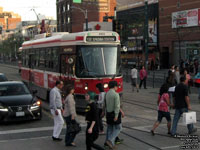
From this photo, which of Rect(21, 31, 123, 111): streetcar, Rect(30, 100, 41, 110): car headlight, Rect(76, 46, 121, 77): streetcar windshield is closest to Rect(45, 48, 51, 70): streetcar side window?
Rect(21, 31, 123, 111): streetcar

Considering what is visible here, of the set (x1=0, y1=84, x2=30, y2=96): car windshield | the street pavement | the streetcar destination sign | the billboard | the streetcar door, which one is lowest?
the street pavement

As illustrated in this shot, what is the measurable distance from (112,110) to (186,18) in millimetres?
38483

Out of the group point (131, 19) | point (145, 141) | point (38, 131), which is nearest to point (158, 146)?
point (145, 141)

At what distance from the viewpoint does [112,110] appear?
27.2 feet

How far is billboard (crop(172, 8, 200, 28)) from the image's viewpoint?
42688mm

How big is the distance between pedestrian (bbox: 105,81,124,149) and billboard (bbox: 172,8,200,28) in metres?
36.5

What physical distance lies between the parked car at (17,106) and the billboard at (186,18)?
3345 centimetres

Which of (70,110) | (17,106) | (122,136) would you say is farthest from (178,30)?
(70,110)

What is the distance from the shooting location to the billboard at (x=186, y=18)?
1681 inches

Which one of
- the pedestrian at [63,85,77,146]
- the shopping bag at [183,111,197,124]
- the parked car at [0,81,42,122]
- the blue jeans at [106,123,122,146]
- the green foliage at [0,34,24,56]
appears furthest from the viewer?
Result: the green foliage at [0,34,24,56]

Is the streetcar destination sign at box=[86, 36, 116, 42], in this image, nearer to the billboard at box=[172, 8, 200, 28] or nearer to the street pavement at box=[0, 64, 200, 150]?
the street pavement at box=[0, 64, 200, 150]

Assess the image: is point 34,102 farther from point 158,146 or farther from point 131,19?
point 131,19

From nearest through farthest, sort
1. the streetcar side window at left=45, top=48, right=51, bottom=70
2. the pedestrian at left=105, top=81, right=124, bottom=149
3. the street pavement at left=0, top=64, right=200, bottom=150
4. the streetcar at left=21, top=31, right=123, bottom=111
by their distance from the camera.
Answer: the pedestrian at left=105, top=81, right=124, bottom=149 → the street pavement at left=0, top=64, right=200, bottom=150 → the streetcar at left=21, top=31, right=123, bottom=111 → the streetcar side window at left=45, top=48, right=51, bottom=70

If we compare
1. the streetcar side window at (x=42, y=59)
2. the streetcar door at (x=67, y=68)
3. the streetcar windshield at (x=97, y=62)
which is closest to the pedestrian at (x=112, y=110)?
the streetcar windshield at (x=97, y=62)
